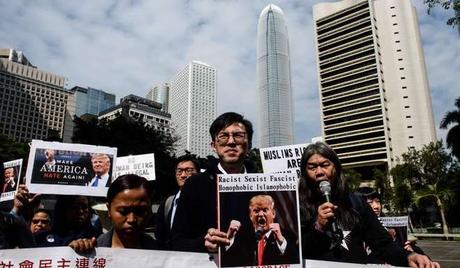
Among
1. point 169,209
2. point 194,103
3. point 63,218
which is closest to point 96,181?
point 169,209

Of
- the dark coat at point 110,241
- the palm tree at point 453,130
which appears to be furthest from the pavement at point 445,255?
the palm tree at point 453,130

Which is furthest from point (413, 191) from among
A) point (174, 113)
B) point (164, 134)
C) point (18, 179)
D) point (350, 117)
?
point (174, 113)

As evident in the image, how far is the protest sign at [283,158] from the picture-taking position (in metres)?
6.11

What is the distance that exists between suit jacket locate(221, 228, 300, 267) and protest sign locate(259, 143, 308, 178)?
3.69 metres

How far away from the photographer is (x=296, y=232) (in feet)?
7.71

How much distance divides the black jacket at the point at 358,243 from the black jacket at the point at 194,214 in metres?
0.65

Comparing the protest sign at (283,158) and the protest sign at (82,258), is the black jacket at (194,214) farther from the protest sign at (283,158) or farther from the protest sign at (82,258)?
the protest sign at (283,158)

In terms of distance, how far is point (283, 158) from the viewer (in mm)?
6246

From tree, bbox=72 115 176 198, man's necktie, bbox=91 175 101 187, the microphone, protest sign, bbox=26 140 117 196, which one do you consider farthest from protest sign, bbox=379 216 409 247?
tree, bbox=72 115 176 198

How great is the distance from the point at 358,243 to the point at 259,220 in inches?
33.5

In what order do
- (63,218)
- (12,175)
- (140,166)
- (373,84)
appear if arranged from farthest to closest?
(373,84)
(140,166)
(12,175)
(63,218)

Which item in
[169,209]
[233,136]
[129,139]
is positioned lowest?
[169,209]

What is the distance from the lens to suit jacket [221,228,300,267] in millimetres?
2240

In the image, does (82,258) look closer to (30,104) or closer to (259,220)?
(259,220)
